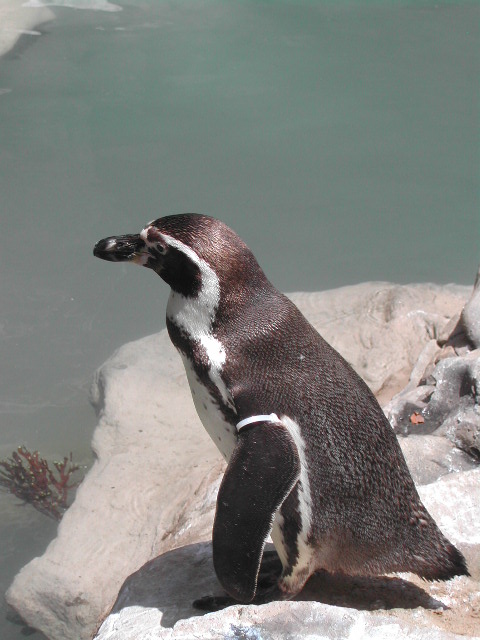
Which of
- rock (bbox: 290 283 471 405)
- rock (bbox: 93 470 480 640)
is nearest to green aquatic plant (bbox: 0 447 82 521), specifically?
rock (bbox: 290 283 471 405)

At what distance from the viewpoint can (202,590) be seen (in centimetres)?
193

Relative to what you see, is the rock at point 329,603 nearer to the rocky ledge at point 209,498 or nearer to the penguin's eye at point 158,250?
the rocky ledge at point 209,498

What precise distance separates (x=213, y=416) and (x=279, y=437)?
0.28 meters

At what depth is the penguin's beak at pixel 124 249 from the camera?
1880mm

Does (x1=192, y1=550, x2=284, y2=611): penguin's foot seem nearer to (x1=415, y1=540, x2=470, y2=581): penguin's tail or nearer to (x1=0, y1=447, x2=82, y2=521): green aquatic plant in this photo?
(x1=415, y1=540, x2=470, y2=581): penguin's tail

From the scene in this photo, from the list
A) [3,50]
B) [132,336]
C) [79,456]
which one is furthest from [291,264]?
[3,50]

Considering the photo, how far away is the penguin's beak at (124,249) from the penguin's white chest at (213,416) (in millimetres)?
310

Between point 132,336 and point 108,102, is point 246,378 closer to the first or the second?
point 132,336

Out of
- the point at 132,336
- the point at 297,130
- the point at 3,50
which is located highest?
the point at 3,50

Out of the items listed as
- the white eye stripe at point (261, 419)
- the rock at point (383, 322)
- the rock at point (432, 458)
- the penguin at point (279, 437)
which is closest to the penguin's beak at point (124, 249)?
the penguin at point (279, 437)

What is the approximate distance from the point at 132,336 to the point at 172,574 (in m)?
5.00

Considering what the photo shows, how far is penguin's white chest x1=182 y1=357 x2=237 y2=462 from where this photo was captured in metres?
1.79

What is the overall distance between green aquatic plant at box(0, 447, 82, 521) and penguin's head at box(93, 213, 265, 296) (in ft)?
10.1

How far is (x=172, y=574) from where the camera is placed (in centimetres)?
205
